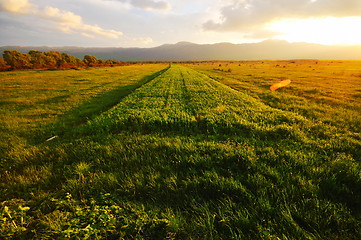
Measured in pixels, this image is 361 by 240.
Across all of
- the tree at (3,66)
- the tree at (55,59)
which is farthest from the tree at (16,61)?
the tree at (55,59)

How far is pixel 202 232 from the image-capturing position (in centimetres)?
248

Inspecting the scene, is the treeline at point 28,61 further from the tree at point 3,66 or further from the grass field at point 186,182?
the grass field at point 186,182

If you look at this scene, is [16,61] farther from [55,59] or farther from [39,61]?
[55,59]

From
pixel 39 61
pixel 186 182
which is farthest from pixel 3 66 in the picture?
pixel 186 182

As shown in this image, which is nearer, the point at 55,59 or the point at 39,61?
the point at 39,61

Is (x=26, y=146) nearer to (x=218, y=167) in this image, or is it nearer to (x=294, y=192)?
(x=218, y=167)

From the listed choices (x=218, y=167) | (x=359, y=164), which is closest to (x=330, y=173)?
(x=359, y=164)

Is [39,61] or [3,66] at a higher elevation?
[39,61]

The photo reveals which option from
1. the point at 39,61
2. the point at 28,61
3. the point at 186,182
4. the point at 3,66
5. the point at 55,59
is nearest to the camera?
the point at 186,182

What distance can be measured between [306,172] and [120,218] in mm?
4711

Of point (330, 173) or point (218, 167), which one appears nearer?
point (330, 173)

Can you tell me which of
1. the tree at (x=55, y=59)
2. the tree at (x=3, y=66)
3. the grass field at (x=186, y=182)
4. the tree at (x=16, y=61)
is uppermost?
the tree at (x=55, y=59)

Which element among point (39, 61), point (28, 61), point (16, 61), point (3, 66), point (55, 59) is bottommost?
point (3, 66)

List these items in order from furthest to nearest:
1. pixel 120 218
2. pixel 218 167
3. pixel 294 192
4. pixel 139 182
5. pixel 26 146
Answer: pixel 26 146 → pixel 218 167 → pixel 139 182 → pixel 294 192 → pixel 120 218
